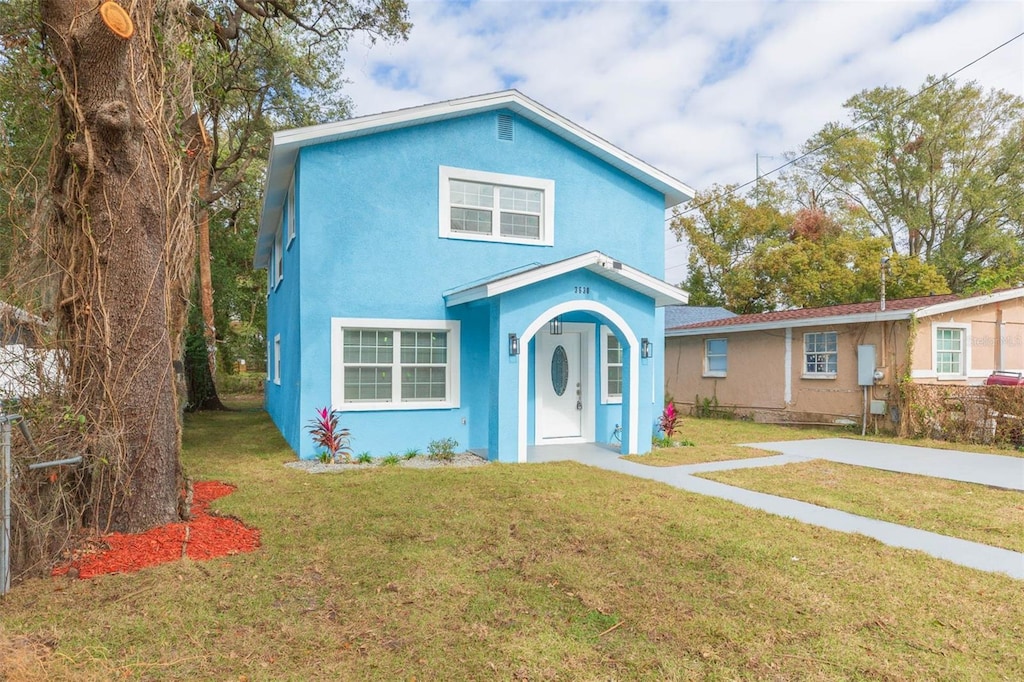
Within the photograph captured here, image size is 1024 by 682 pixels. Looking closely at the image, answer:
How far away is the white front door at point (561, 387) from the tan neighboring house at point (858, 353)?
747 centimetres

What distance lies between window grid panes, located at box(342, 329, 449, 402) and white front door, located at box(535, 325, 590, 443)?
1.91 metres

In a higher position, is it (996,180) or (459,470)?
(996,180)

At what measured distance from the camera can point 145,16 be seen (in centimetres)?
572

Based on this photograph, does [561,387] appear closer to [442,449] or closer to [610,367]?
[610,367]

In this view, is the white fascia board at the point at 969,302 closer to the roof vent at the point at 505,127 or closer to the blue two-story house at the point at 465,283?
the blue two-story house at the point at 465,283

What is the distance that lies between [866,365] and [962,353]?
2833mm

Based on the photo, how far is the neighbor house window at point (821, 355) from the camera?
50.5ft

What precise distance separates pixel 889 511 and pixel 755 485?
166cm

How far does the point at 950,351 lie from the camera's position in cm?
1468

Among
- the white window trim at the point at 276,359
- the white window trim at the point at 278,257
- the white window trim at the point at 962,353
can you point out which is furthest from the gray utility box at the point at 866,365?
the white window trim at the point at 276,359

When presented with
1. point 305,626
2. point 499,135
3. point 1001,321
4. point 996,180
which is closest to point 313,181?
point 499,135

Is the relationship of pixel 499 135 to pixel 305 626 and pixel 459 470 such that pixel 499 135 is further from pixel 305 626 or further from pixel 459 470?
pixel 305 626

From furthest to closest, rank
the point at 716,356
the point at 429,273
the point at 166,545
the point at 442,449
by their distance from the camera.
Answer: the point at 716,356, the point at 429,273, the point at 442,449, the point at 166,545

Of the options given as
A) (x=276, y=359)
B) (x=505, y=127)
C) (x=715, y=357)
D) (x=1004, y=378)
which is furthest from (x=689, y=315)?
(x=276, y=359)
